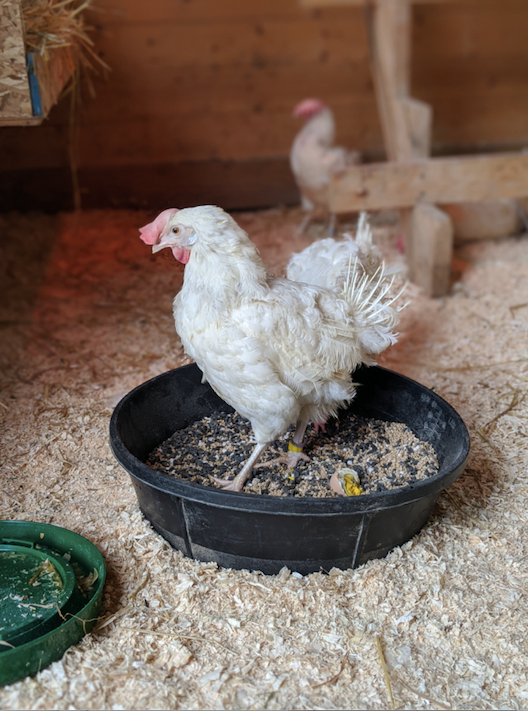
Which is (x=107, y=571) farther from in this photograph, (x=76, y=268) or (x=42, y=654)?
(x=76, y=268)

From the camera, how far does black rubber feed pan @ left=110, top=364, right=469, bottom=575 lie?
1.94 metres

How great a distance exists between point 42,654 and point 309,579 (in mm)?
818

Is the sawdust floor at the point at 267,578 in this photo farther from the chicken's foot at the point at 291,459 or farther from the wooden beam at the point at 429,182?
the wooden beam at the point at 429,182

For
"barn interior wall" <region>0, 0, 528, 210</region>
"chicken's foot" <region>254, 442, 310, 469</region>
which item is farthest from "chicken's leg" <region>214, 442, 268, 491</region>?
"barn interior wall" <region>0, 0, 528, 210</region>

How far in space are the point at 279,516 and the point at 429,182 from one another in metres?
2.77

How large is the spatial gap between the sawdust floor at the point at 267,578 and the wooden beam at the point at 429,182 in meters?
0.79

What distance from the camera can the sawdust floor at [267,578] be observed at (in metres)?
1.78

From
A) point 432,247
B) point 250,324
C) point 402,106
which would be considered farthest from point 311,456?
point 402,106

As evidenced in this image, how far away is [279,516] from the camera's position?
1.96m

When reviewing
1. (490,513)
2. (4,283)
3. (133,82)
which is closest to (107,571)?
(490,513)

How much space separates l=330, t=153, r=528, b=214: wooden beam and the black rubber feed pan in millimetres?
1840

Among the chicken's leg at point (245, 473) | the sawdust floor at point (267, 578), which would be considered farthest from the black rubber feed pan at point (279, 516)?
the chicken's leg at point (245, 473)

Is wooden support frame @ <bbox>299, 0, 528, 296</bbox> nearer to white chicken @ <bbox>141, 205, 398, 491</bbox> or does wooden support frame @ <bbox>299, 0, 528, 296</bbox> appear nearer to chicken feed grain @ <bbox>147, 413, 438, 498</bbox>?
chicken feed grain @ <bbox>147, 413, 438, 498</bbox>

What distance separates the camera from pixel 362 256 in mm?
2682
